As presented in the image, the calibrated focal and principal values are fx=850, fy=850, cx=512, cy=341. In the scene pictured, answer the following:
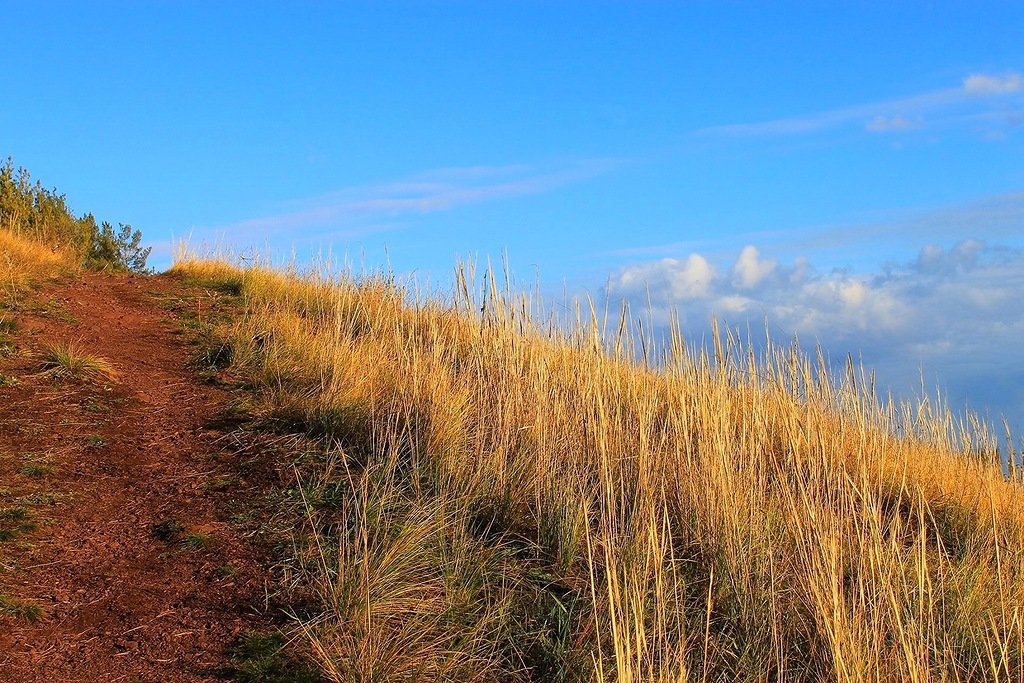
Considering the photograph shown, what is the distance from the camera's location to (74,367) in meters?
7.84

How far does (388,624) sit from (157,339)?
21.8 feet

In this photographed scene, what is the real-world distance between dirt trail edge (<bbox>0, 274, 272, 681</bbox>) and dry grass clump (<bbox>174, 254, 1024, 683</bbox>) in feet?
1.74

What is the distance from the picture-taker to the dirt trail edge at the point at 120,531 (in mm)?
4129

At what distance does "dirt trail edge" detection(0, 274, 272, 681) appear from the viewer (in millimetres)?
4129

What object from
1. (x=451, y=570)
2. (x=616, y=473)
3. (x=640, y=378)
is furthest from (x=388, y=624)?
(x=640, y=378)

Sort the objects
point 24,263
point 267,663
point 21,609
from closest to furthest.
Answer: point 267,663, point 21,609, point 24,263

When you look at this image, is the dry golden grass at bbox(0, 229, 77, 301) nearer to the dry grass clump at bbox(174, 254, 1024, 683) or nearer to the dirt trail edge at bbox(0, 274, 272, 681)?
the dirt trail edge at bbox(0, 274, 272, 681)

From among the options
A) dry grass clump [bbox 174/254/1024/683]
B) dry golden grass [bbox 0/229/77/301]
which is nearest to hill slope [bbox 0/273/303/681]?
dry grass clump [bbox 174/254/1024/683]

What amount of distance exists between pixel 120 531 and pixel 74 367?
3.16 metres

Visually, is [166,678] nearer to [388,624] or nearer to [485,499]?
[388,624]

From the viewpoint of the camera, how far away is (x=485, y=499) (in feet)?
17.6

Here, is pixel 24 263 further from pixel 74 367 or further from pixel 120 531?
pixel 120 531

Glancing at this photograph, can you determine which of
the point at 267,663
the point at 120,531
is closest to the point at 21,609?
the point at 120,531

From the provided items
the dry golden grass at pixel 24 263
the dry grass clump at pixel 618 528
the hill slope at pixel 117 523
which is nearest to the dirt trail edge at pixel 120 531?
the hill slope at pixel 117 523
